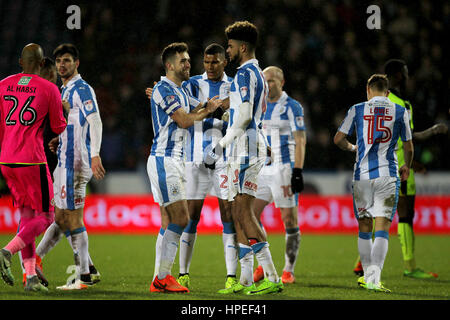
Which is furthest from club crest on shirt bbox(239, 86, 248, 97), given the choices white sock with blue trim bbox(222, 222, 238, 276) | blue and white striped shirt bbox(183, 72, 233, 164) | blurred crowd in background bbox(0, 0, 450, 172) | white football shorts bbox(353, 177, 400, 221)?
blurred crowd in background bbox(0, 0, 450, 172)

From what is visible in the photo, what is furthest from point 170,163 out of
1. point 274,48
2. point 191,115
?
point 274,48

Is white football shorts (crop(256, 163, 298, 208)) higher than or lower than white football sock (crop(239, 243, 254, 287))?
higher

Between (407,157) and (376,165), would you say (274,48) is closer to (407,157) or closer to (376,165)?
(407,157)

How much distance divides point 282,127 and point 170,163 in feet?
7.07

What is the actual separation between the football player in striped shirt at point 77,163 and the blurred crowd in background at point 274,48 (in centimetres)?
828

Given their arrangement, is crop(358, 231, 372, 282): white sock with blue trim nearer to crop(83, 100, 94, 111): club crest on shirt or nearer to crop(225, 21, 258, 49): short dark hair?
crop(225, 21, 258, 49): short dark hair

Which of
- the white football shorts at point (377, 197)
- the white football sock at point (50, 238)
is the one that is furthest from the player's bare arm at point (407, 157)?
the white football sock at point (50, 238)

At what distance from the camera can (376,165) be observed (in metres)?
6.51

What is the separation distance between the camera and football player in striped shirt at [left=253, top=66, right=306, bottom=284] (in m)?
7.57

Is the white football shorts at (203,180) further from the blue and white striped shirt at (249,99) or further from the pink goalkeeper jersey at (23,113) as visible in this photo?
the pink goalkeeper jersey at (23,113)

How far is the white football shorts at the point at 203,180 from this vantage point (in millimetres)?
6863

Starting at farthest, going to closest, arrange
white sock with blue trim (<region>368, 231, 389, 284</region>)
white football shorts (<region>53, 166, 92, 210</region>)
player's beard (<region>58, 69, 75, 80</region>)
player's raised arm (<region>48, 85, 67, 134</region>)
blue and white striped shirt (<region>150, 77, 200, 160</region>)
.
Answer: player's beard (<region>58, 69, 75, 80</region>)
white football shorts (<region>53, 166, 92, 210</region>)
white sock with blue trim (<region>368, 231, 389, 284</region>)
player's raised arm (<region>48, 85, 67, 134</region>)
blue and white striped shirt (<region>150, 77, 200, 160</region>)

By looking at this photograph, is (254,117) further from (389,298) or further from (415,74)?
(415,74)

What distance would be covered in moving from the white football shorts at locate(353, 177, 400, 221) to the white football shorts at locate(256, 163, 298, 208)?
1.19m
